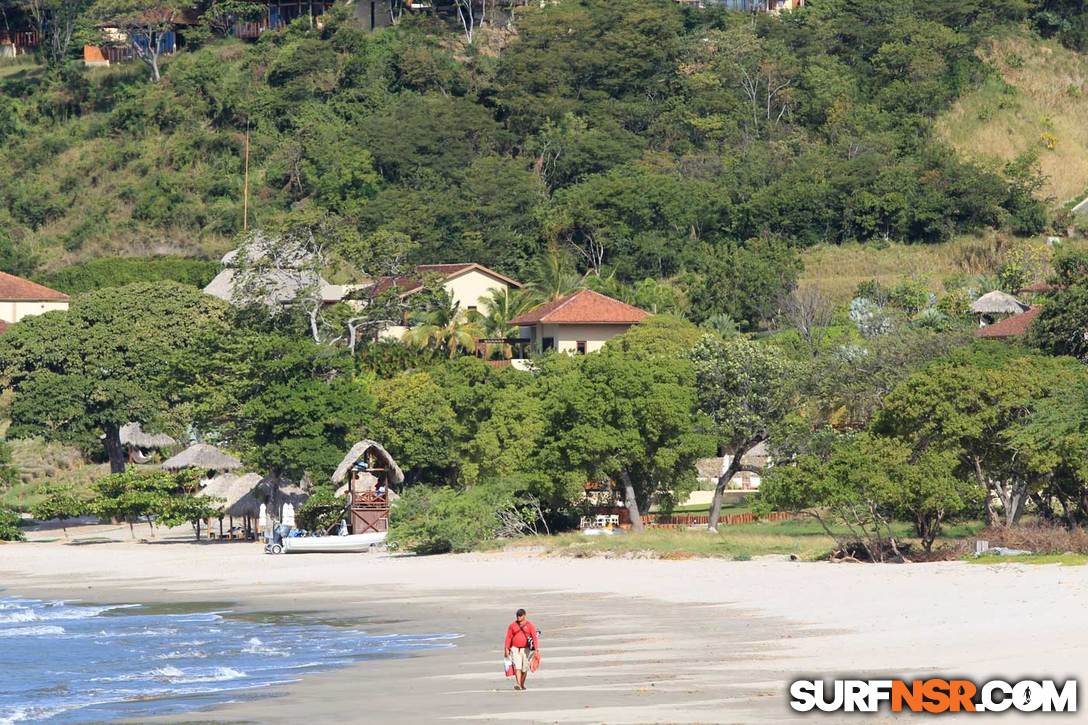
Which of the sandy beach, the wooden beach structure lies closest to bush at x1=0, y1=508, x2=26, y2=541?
the wooden beach structure

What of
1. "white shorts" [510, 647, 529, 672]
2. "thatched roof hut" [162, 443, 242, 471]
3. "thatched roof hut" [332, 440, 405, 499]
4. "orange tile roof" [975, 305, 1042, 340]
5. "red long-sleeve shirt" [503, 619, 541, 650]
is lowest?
"white shorts" [510, 647, 529, 672]

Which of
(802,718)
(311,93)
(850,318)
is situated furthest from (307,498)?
(311,93)

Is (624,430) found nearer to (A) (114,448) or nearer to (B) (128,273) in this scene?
(A) (114,448)

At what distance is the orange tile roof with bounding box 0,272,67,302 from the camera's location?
79.0m

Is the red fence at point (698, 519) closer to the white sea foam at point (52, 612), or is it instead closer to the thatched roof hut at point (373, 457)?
the thatched roof hut at point (373, 457)

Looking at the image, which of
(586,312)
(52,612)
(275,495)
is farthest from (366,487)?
(586,312)

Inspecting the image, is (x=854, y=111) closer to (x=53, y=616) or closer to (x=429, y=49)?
(x=429, y=49)

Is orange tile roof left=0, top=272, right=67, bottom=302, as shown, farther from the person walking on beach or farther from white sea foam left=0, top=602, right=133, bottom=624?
the person walking on beach

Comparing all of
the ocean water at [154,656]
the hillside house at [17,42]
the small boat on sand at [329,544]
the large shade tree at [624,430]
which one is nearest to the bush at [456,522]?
the large shade tree at [624,430]

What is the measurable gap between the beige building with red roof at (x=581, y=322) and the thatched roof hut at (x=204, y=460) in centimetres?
1506

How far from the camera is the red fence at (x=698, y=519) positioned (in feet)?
147

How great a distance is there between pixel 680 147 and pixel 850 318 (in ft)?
83.6

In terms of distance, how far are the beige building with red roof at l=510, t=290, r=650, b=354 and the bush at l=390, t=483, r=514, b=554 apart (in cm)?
2344

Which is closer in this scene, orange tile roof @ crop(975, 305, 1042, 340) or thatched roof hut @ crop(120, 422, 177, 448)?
orange tile roof @ crop(975, 305, 1042, 340)
